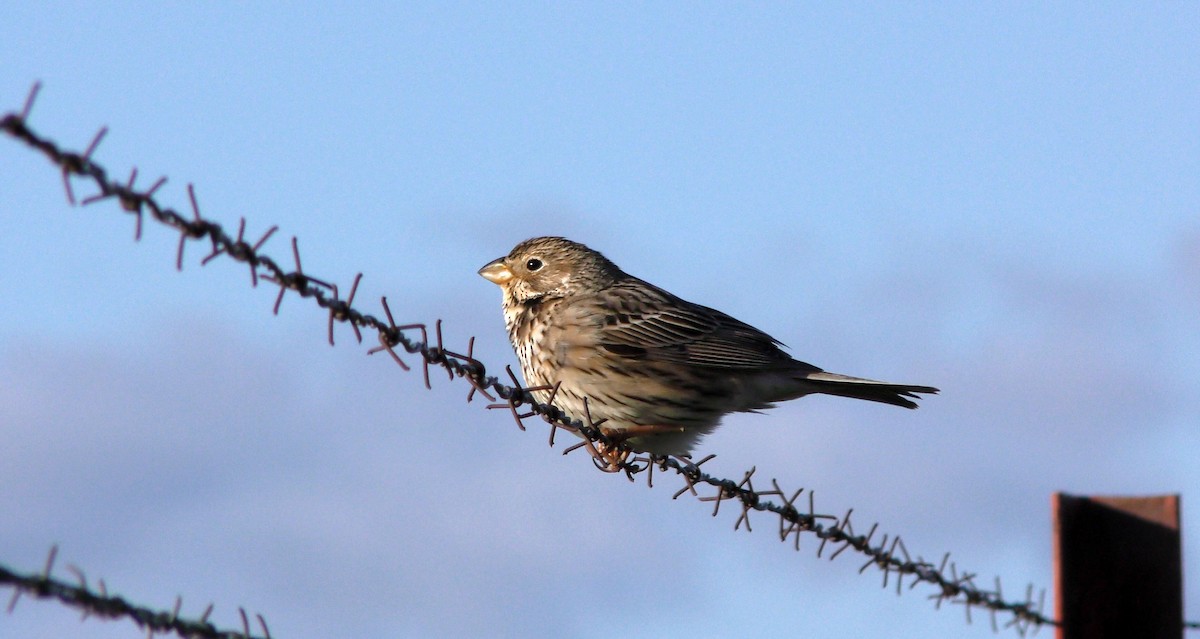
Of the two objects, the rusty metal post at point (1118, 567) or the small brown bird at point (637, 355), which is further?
the small brown bird at point (637, 355)

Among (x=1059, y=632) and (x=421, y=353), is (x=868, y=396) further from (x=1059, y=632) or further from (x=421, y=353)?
(x=421, y=353)

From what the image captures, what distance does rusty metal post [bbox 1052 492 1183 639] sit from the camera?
645 centimetres

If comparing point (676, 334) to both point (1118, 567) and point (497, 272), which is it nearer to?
point (497, 272)

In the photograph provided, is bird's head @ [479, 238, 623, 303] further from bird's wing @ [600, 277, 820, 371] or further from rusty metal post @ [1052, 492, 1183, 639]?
rusty metal post @ [1052, 492, 1183, 639]

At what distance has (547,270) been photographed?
943 centimetres

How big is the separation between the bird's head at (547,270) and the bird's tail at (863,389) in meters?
1.41

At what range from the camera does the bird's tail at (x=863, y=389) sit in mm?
8453

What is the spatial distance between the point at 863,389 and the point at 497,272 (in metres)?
2.24

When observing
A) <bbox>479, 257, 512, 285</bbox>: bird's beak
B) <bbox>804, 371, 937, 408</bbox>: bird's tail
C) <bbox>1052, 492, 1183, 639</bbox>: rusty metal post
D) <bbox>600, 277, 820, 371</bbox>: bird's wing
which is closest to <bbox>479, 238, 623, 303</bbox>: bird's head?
<bbox>479, 257, 512, 285</bbox>: bird's beak

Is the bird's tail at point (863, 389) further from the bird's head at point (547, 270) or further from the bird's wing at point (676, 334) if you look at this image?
the bird's head at point (547, 270)

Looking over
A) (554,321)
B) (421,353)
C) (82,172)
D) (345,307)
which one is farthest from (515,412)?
(554,321)

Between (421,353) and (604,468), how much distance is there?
1712 mm

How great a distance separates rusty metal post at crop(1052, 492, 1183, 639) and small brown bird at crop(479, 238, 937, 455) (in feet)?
6.43

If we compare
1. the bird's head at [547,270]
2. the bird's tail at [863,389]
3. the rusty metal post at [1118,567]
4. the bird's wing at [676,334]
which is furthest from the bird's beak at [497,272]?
the rusty metal post at [1118,567]
